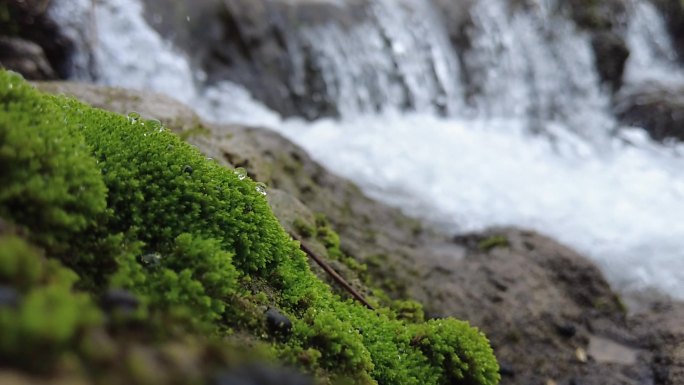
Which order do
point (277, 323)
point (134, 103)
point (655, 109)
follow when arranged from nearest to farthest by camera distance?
point (277, 323) → point (134, 103) → point (655, 109)

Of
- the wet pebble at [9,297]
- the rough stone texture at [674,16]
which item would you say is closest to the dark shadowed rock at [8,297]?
the wet pebble at [9,297]

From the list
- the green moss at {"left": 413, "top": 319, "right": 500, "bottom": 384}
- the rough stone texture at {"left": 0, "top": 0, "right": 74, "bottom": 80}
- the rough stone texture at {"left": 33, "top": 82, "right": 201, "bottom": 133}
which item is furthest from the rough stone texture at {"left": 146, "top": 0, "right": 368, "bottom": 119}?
the green moss at {"left": 413, "top": 319, "right": 500, "bottom": 384}

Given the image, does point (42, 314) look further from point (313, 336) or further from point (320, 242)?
point (320, 242)

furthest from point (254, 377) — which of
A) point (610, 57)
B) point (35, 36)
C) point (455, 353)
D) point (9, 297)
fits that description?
point (610, 57)

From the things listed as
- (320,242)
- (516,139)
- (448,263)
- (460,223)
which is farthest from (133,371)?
(516,139)

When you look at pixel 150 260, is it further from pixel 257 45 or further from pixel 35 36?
pixel 257 45

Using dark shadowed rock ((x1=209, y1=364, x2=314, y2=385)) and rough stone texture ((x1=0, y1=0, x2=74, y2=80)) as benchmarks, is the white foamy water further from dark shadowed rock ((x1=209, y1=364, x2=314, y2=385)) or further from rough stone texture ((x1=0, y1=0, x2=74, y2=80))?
dark shadowed rock ((x1=209, y1=364, x2=314, y2=385))

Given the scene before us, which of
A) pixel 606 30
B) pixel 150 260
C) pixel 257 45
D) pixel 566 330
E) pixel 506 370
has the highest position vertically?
pixel 606 30
